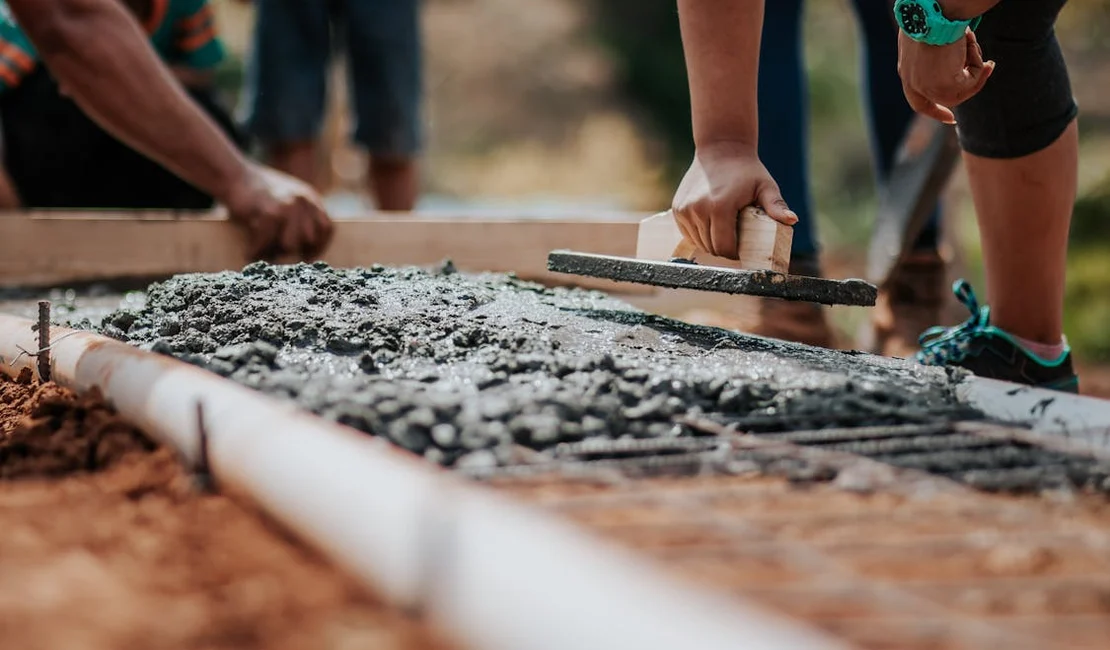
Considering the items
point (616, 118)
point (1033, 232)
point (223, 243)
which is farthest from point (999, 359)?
point (616, 118)

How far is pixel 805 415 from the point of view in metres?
1.27

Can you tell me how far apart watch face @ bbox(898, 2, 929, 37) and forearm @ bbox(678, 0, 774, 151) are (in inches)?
12.7

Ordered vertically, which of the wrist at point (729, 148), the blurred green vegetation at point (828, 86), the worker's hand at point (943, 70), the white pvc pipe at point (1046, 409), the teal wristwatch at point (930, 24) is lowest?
the white pvc pipe at point (1046, 409)

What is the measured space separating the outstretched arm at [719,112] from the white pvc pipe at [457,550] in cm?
93

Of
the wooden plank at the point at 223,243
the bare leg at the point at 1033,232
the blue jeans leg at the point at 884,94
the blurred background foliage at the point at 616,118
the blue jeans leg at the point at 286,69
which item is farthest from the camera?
the blurred background foliage at the point at 616,118

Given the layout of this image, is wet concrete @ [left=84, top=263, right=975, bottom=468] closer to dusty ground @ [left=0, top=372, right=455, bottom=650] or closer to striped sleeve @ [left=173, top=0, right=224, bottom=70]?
dusty ground @ [left=0, top=372, right=455, bottom=650]

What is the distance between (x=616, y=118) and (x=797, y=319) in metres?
10.2

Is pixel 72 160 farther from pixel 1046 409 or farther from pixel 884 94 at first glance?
pixel 1046 409

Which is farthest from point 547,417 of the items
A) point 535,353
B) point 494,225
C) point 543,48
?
point 543,48

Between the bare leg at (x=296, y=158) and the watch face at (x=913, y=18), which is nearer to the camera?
the watch face at (x=913, y=18)

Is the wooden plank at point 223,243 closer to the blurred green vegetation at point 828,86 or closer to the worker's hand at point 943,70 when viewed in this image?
the worker's hand at point 943,70

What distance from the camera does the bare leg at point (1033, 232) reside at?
1929 millimetres

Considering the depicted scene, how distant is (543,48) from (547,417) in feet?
48.8

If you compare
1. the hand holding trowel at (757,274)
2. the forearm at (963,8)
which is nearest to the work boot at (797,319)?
the hand holding trowel at (757,274)
